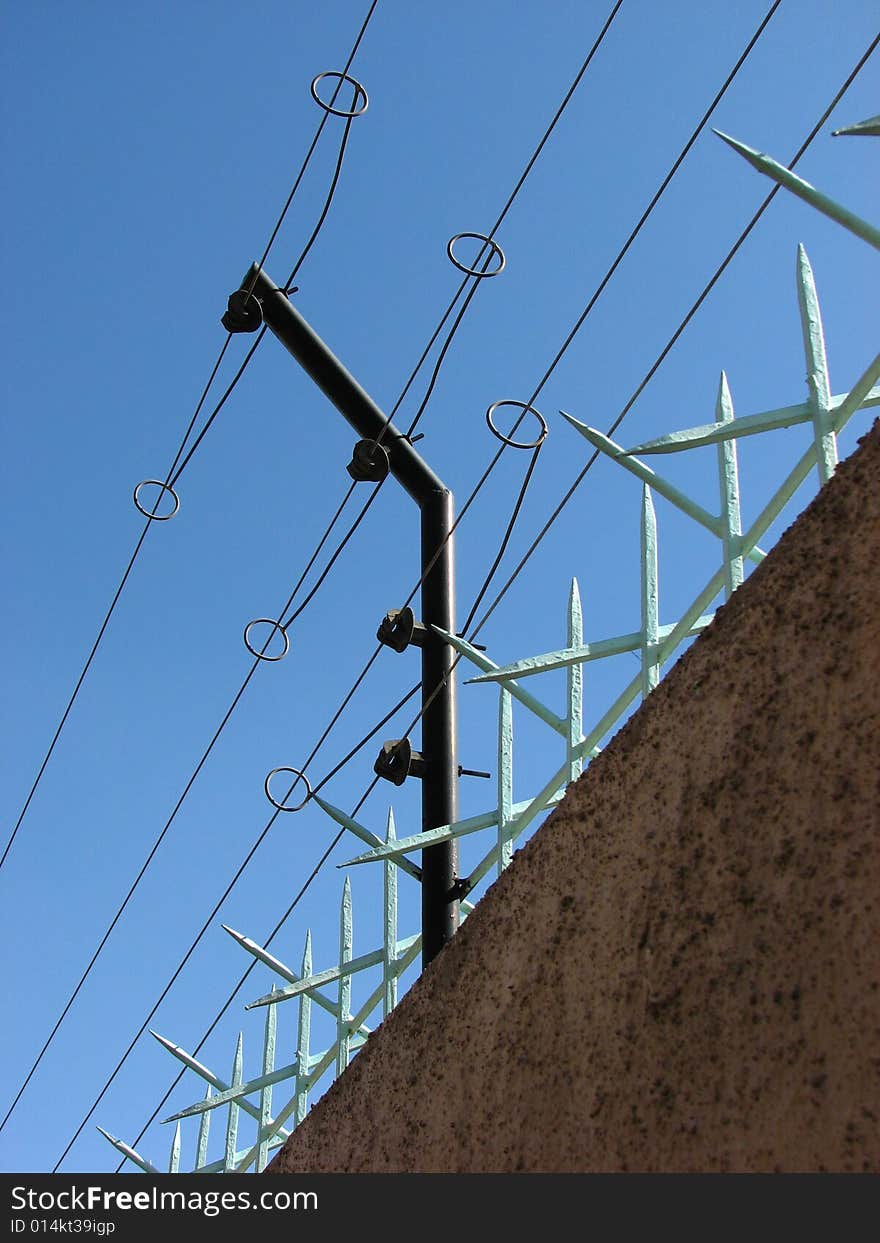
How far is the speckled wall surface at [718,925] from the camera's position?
7.29 ft

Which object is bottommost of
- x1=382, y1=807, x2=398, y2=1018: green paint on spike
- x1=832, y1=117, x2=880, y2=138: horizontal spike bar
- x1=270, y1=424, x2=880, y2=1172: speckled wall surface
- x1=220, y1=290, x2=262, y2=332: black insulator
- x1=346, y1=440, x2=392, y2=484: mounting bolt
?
x1=270, y1=424, x2=880, y2=1172: speckled wall surface

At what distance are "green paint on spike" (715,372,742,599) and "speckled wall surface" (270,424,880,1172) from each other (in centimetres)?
23

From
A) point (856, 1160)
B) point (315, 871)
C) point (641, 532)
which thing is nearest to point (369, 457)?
point (315, 871)

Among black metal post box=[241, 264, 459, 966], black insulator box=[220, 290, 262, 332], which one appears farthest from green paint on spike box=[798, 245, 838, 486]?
black insulator box=[220, 290, 262, 332]

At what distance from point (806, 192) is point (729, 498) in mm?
658

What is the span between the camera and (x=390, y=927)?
414cm

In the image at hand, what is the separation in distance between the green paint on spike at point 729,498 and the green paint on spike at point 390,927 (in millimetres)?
1601

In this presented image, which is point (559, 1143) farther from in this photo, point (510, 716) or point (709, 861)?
point (510, 716)

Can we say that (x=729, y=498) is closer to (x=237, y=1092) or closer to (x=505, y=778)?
(x=505, y=778)

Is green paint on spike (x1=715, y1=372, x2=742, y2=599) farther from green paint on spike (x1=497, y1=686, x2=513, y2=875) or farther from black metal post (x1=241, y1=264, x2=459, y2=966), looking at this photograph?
black metal post (x1=241, y1=264, x2=459, y2=966)

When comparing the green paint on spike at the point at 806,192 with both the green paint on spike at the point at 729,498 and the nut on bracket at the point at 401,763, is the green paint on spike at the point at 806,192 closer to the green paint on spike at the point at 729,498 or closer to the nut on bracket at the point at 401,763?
the green paint on spike at the point at 729,498

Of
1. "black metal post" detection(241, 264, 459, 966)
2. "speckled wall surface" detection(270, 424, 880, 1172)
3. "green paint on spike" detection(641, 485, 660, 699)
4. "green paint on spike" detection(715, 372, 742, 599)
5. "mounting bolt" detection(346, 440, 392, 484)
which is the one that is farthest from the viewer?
"mounting bolt" detection(346, 440, 392, 484)

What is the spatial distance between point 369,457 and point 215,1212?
2824 mm

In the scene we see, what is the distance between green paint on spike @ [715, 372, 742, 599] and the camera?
288cm
